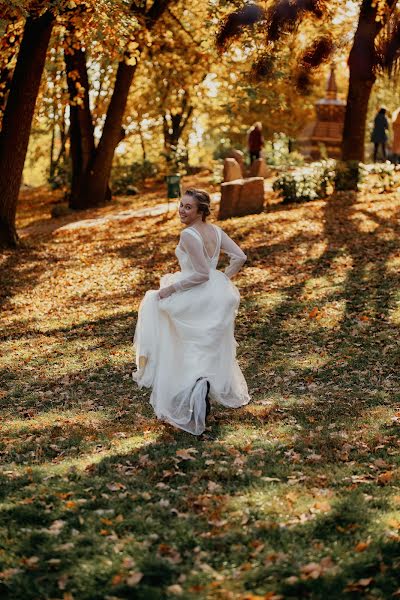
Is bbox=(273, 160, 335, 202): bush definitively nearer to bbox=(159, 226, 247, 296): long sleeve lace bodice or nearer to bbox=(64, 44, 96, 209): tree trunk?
bbox=(64, 44, 96, 209): tree trunk

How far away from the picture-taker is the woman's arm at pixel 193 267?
7.40 meters

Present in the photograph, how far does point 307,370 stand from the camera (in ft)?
33.4

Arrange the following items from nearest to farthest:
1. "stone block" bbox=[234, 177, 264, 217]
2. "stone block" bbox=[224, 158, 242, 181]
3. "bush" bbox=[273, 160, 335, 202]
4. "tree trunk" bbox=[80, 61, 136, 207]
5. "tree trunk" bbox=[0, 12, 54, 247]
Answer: "tree trunk" bbox=[0, 12, 54, 247] < "stone block" bbox=[234, 177, 264, 217] < "bush" bbox=[273, 160, 335, 202] < "tree trunk" bbox=[80, 61, 136, 207] < "stone block" bbox=[224, 158, 242, 181]

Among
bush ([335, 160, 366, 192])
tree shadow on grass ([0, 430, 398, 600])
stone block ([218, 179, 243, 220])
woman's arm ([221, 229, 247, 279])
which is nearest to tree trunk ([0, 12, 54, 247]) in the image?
stone block ([218, 179, 243, 220])

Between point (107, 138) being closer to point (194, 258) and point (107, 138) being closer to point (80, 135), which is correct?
point (80, 135)

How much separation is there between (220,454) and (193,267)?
161 cm

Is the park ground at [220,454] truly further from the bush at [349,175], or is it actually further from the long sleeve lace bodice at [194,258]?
the bush at [349,175]

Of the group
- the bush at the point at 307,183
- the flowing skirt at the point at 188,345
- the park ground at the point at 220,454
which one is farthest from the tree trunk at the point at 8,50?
the flowing skirt at the point at 188,345

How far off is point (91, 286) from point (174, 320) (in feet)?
28.2

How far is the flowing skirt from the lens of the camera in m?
7.53

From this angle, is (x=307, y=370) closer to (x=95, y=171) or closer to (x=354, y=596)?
(x=354, y=596)

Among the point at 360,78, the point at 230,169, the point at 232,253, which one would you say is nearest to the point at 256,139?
the point at 230,169

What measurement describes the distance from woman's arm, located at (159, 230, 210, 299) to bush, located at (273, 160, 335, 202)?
1439 centimetres

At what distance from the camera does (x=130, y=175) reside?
32938 millimetres
